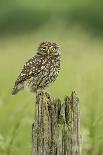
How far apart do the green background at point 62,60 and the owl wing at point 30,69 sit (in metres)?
0.28

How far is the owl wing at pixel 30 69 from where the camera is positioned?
795 centimetres

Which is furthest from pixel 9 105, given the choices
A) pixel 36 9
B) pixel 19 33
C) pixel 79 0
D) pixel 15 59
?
pixel 79 0

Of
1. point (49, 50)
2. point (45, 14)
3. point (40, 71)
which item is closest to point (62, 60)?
point (49, 50)

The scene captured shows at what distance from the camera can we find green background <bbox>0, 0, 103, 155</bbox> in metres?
7.91

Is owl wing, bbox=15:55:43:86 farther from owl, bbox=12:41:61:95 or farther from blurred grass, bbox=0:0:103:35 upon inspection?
blurred grass, bbox=0:0:103:35

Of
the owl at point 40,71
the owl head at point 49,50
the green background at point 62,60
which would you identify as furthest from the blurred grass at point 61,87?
the owl head at point 49,50

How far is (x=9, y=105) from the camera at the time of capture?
31.6ft

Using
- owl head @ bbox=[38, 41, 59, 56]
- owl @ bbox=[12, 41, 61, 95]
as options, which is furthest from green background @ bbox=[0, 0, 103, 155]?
owl head @ bbox=[38, 41, 59, 56]

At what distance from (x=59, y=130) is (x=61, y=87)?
5547 mm

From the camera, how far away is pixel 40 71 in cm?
809

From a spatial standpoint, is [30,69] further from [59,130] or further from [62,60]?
[62,60]

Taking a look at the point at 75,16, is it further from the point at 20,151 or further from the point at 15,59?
the point at 20,151

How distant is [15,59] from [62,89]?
12.7ft

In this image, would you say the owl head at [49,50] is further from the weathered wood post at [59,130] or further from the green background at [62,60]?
the weathered wood post at [59,130]
